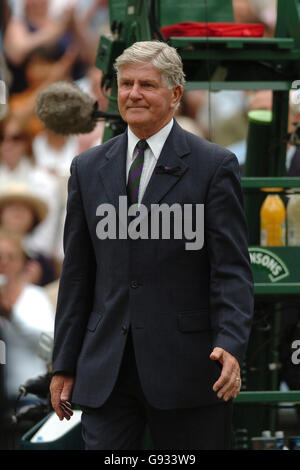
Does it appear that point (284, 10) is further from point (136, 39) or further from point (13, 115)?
point (13, 115)

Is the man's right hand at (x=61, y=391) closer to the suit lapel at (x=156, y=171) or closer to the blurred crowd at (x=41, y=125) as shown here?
the suit lapel at (x=156, y=171)

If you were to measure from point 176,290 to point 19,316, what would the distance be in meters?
3.83

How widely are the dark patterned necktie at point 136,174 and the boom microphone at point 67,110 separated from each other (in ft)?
5.21

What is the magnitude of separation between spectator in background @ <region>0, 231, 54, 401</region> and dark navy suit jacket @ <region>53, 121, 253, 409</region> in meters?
2.79

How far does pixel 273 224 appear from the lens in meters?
4.45

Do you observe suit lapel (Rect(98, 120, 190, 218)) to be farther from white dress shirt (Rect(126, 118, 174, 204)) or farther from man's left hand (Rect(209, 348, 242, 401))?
man's left hand (Rect(209, 348, 242, 401))

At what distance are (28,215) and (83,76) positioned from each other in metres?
1.07

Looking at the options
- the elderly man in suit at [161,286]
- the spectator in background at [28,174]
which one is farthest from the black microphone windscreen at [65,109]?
the spectator in background at [28,174]

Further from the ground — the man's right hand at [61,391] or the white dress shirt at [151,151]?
the white dress shirt at [151,151]

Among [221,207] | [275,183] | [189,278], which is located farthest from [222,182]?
[275,183]

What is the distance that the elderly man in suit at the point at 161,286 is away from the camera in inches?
118

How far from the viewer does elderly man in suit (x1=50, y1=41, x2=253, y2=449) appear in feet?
9.82

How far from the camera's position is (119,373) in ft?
9.96

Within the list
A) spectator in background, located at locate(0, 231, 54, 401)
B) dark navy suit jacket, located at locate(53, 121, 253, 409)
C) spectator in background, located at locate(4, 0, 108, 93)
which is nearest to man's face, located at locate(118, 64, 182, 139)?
dark navy suit jacket, located at locate(53, 121, 253, 409)
